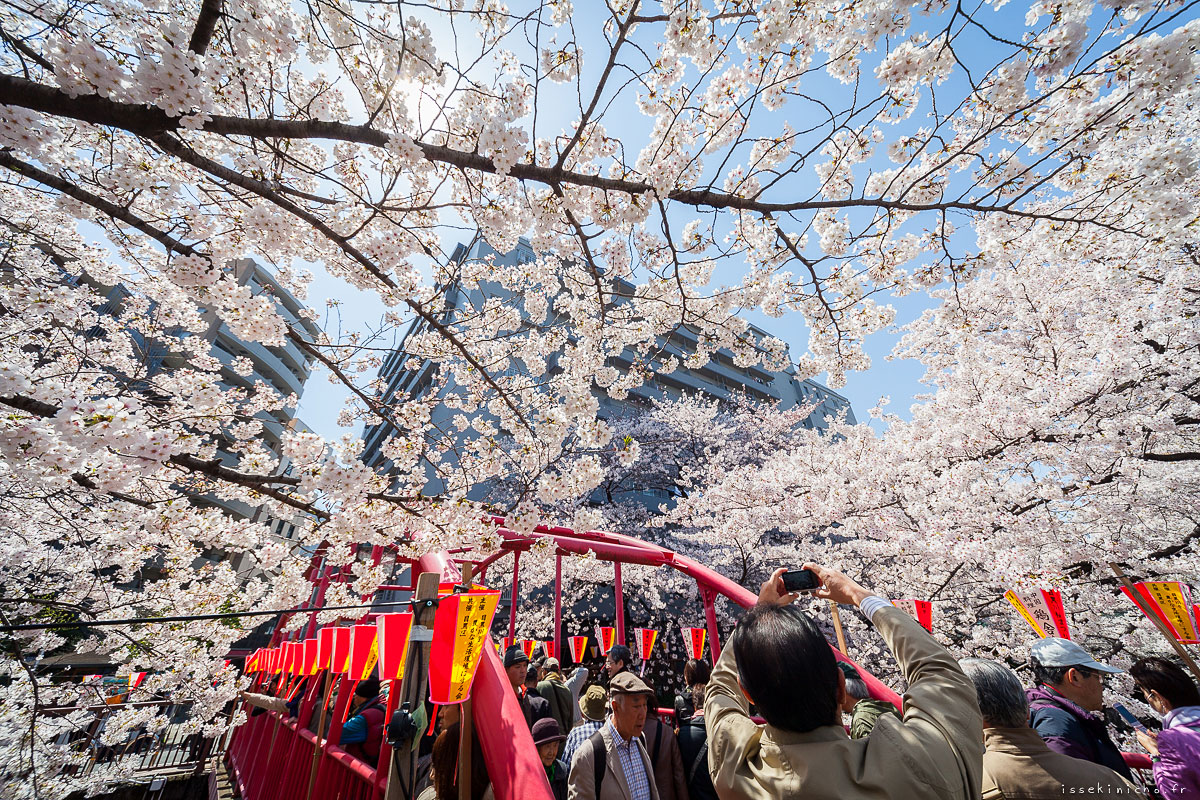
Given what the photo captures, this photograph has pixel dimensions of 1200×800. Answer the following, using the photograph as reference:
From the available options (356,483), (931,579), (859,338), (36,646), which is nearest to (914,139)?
(859,338)

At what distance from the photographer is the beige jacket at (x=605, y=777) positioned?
2.65m

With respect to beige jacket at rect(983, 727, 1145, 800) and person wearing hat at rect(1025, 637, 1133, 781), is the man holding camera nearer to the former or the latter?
beige jacket at rect(983, 727, 1145, 800)

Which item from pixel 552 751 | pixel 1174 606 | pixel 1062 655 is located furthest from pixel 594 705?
pixel 1174 606

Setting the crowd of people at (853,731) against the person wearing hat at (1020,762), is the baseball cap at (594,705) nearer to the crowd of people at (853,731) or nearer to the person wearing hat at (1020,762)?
the crowd of people at (853,731)

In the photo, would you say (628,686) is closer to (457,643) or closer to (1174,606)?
(457,643)

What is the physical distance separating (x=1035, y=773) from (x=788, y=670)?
60.0 inches

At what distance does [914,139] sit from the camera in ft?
12.0

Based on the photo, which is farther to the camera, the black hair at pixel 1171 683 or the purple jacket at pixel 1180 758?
the black hair at pixel 1171 683

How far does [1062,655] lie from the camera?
9.10 feet

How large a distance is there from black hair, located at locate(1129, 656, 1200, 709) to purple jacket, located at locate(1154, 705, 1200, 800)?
88 millimetres

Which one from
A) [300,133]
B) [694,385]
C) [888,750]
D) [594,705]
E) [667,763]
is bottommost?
[667,763]

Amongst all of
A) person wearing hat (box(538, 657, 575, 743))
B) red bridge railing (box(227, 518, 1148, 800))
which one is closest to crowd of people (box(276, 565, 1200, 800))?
red bridge railing (box(227, 518, 1148, 800))

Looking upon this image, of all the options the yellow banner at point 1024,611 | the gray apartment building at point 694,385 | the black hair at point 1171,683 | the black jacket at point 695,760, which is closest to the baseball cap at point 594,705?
the black jacket at point 695,760

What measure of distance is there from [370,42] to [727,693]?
4349 millimetres
